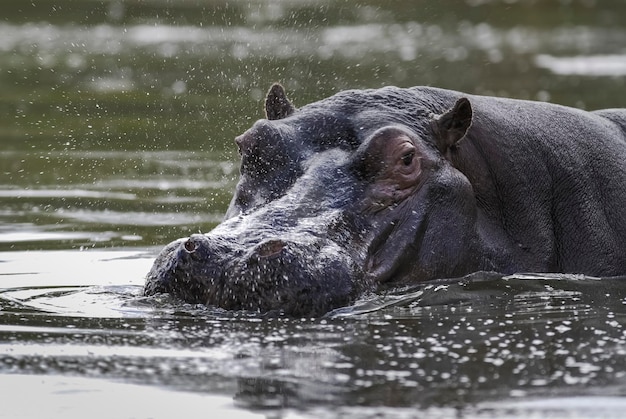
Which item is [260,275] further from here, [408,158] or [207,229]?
[207,229]

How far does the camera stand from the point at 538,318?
6.45m

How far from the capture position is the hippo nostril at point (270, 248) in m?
6.01

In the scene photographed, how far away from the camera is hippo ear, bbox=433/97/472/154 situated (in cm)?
707

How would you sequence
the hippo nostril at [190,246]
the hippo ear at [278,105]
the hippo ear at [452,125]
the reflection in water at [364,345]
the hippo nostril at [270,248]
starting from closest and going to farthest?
the reflection in water at [364,345] < the hippo nostril at [270,248] < the hippo nostril at [190,246] < the hippo ear at [452,125] < the hippo ear at [278,105]

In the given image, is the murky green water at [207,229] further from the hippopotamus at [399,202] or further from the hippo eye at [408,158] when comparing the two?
the hippo eye at [408,158]

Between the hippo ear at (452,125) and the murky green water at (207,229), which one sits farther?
the hippo ear at (452,125)

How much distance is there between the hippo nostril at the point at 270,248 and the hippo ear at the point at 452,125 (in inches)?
54.7

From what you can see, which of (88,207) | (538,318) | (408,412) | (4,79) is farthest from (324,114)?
(4,79)

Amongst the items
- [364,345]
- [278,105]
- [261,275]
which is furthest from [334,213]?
[278,105]

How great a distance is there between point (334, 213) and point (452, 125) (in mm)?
924

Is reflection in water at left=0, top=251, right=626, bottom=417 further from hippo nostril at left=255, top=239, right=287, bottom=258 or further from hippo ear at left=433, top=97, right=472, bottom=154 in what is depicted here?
hippo ear at left=433, top=97, right=472, bottom=154

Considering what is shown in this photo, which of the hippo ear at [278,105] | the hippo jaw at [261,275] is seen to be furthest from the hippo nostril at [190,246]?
the hippo ear at [278,105]

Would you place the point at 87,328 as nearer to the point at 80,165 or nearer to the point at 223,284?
the point at 223,284

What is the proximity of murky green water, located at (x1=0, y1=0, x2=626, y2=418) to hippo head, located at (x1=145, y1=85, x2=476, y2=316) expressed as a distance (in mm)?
133
